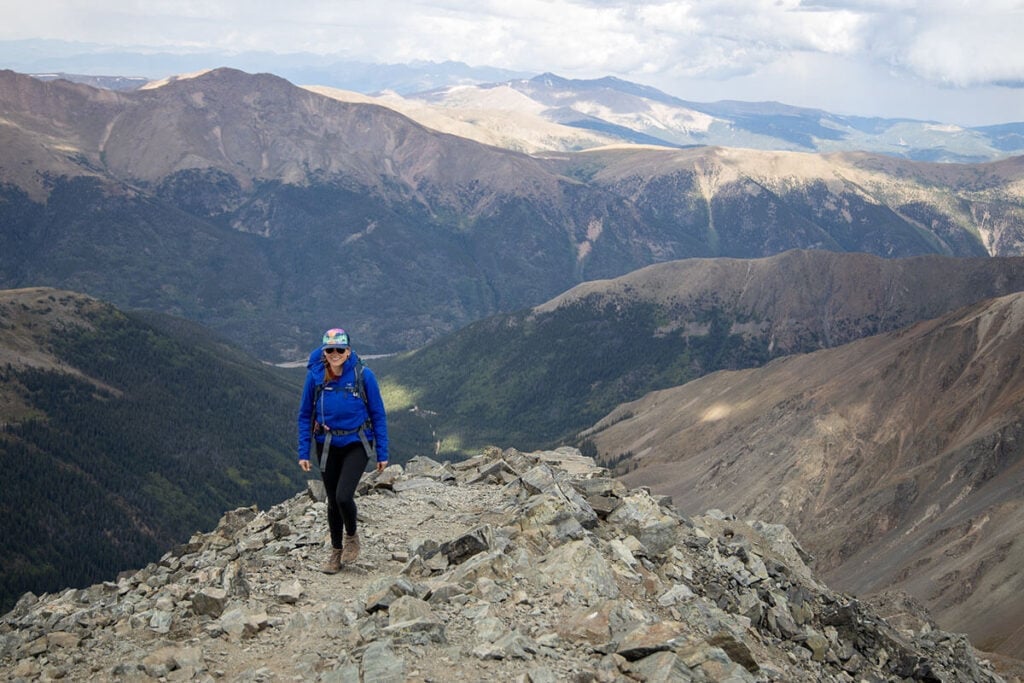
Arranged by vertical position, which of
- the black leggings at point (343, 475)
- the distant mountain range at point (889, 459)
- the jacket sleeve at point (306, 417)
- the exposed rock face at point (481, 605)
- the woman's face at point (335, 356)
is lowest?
the distant mountain range at point (889, 459)

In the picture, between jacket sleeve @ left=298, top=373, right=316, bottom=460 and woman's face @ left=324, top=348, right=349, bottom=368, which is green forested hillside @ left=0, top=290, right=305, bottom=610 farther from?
woman's face @ left=324, top=348, right=349, bottom=368

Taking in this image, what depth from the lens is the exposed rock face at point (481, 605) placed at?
17359 millimetres

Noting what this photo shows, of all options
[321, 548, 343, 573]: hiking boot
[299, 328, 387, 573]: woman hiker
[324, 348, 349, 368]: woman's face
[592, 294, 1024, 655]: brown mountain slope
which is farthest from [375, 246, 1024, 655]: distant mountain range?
[324, 348, 349, 368]: woman's face

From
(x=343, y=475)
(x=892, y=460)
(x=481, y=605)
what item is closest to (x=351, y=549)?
(x=343, y=475)

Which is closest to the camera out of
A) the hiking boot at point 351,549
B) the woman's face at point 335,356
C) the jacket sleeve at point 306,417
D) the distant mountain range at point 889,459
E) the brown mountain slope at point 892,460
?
the woman's face at point 335,356

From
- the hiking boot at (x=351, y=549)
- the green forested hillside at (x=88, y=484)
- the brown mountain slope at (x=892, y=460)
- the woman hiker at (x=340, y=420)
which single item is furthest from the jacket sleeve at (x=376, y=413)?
the green forested hillside at (x=88, y=484)

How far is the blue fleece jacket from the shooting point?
20.9m

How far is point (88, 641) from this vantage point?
19516mm

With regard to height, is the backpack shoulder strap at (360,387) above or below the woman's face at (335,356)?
below

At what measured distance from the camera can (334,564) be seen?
21688 mm

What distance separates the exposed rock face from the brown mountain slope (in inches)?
1469

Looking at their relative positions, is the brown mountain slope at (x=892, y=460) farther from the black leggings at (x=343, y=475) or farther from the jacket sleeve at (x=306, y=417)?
the jacket sleeve at (x=306, y=417)

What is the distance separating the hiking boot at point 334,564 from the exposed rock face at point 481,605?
258mm

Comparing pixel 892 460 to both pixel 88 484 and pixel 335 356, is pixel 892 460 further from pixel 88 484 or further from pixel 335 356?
pixel 88 484
